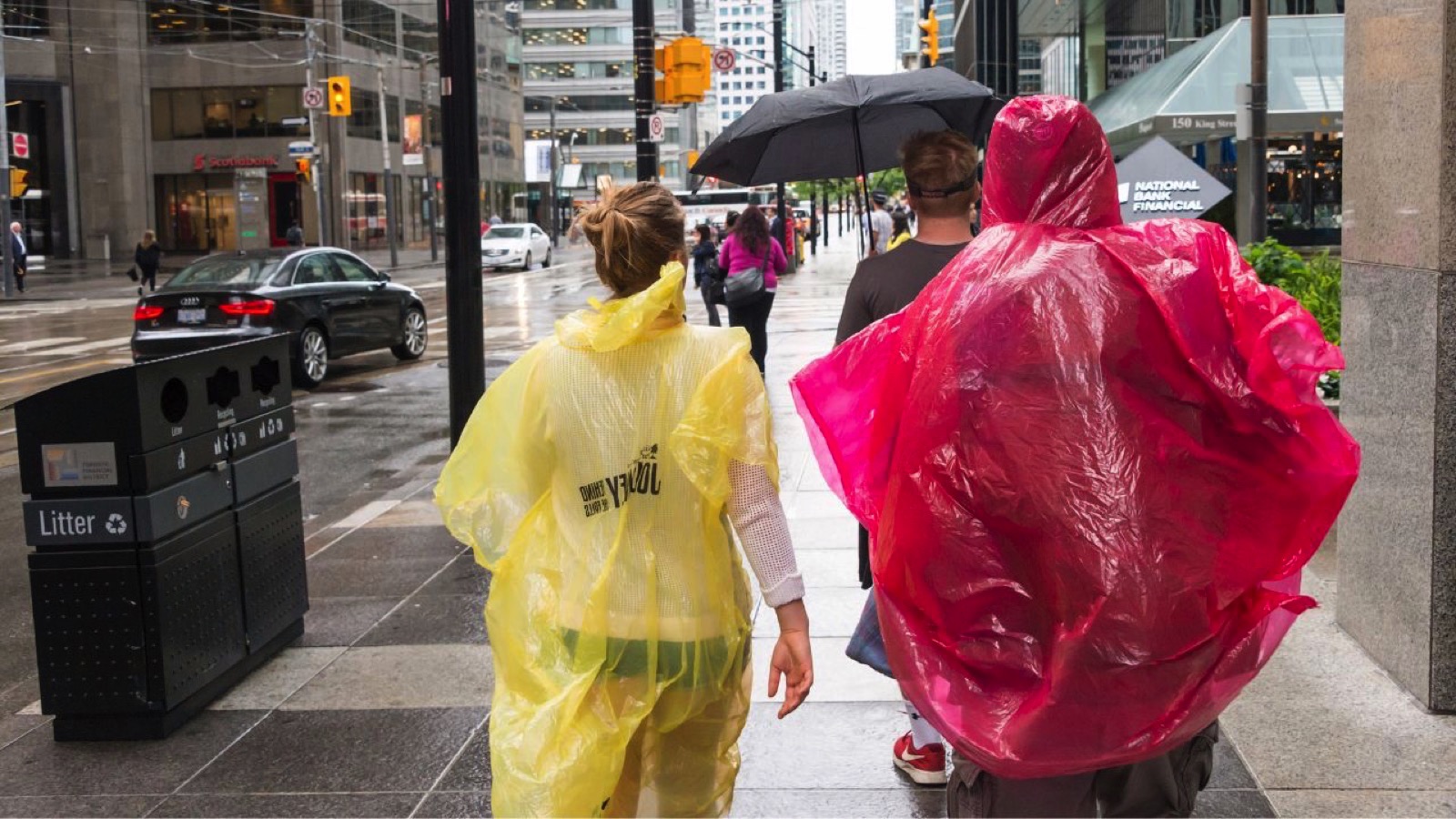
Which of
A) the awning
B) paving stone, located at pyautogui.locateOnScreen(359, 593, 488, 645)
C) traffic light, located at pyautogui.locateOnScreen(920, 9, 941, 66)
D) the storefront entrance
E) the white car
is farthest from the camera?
the storefront entrance

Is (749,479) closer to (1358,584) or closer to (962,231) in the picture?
(962,231)

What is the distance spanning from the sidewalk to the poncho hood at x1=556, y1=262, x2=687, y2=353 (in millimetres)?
1875

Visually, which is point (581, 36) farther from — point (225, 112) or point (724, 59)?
point (724, 59)

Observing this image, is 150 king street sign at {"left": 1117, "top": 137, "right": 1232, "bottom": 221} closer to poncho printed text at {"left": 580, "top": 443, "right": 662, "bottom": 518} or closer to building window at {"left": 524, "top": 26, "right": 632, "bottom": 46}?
poncho printed text at {"left": 580, "top": 443, "right": 662, "bottom": 518}

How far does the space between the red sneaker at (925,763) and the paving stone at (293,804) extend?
1541mm

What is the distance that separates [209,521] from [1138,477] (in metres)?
4.02

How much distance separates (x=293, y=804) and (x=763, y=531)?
2174mm

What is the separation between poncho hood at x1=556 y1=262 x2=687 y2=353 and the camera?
3.07 metres

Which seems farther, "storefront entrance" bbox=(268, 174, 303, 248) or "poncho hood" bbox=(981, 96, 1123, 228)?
"storefront entrance" bbox=(268, 174, 303, 248)

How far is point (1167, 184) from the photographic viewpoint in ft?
38.5

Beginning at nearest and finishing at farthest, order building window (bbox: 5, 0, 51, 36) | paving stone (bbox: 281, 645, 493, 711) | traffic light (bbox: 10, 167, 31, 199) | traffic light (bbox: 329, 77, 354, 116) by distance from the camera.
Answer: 1. paving stone (bbox: 281, 645, 493, 711)
2. traffic light (bbox: 10, 167, 31, 199)
3. traffic light (bbox: 329, 77, 354, 116)
4. building window (bbox: 5, 0, 51, 36)

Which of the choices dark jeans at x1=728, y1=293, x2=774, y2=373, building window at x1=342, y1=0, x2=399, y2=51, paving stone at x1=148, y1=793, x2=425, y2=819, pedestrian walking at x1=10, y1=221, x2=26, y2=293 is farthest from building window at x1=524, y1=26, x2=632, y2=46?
paving stone at x1=148, y1=793, x2=425, y2=819

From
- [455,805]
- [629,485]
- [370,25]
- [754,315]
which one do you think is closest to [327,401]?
[754,315]

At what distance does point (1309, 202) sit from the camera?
27969 millimetres
